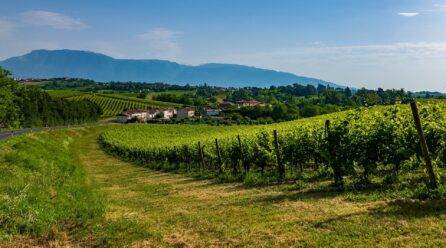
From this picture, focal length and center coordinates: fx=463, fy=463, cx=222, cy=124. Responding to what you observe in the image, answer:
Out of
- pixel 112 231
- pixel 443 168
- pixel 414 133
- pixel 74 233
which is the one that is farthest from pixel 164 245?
pixel 443 168

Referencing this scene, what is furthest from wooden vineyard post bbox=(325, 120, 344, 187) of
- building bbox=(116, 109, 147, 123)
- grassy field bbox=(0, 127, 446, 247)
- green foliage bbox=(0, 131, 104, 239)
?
building bbox=(116, 109, 147, 123)

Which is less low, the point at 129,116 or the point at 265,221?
the point at 265,221

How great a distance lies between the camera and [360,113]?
19.4 m

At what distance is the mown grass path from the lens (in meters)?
10.8

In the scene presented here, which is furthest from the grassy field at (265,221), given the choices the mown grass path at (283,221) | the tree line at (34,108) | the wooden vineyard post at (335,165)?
the tree line at (34,108)

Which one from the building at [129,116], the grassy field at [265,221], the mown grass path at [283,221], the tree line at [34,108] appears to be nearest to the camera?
the mown grass path at [283,221]

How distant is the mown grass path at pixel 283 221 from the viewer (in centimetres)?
1084

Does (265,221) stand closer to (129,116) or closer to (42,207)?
(42,207)

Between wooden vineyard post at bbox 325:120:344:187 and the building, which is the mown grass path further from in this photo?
the building

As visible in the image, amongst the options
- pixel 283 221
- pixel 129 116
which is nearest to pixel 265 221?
pixel 283 221

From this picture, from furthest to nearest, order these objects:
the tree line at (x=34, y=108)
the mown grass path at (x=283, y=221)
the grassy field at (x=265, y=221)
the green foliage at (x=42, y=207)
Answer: the tree line at (x=34, y=108) < the green foliage at (x=42, y=207) < the grassy field at (x=265, y=221) < the mown grass path at (x=283, y=221)

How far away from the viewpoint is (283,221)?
1319cm

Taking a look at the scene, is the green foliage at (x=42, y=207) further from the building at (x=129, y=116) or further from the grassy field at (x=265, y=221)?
the building at (x=129, y=116)

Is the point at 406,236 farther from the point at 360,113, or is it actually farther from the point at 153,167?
the point at 153,167
